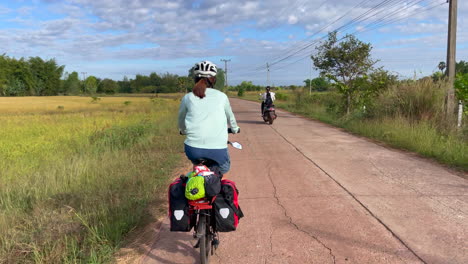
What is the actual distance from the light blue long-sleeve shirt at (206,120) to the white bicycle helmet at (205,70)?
0.15 meters

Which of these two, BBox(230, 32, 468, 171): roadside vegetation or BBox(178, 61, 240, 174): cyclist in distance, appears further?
BBox(230, 32, 468, 171): roadside vegetation

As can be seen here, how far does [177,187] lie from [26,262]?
5.84 feet

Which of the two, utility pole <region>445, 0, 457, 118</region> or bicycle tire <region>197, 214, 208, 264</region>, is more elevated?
utility pole <region>445, 0, 457, 118</region>

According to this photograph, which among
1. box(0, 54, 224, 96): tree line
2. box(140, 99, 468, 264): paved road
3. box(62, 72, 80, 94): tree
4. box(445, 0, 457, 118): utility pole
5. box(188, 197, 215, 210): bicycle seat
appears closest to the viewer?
box(188, 197, 215, 210): bicycle seat

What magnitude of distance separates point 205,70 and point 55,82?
106m

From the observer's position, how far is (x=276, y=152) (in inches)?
360

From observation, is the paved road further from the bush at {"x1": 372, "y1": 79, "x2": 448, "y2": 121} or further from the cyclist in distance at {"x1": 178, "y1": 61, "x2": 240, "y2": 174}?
the bush at {"x1": 372, "y1": 79, "x2": 448, "y2": 121}

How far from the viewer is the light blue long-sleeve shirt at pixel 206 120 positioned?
3127 millimetres

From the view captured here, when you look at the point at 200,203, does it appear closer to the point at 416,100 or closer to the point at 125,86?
the point at 416,100

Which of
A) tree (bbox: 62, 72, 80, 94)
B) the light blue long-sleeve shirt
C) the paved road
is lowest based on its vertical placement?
the paved road

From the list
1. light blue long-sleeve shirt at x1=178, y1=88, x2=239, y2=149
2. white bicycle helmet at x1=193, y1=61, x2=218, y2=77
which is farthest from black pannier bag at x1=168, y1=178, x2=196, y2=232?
white bicycle helmet at x1=193, y1=61, x2=218, y2=77

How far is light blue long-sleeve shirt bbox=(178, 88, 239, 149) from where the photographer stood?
3127 millimetres

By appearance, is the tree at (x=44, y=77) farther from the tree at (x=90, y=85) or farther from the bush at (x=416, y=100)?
the bush at (x=416, y=100)

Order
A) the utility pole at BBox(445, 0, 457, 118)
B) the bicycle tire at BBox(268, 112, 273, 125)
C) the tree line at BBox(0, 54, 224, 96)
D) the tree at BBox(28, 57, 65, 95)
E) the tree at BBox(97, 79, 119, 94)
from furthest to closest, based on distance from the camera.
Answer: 1. the tree at BBox(97, 79, 119, 94)
2. the tree at BBox(28, 57, 65, 95)
3. the tree line at BBox(0, 54, 224, 96)
4. the bicycle tire at BBox(268, 112, 273, 125)
5. the utility pole at BBox(445, 0, 457, 118)
